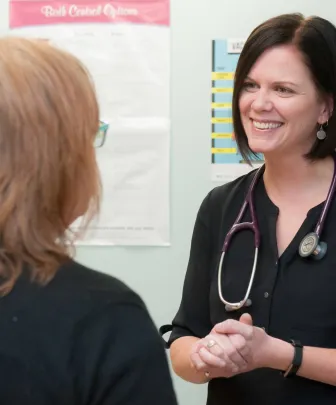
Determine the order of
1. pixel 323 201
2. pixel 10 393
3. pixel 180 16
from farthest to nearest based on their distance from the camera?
pixel 180 16 → pixel 323 201 → pixel 10 393

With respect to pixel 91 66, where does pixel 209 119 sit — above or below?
below

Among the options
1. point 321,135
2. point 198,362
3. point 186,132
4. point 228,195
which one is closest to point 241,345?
point 198,362

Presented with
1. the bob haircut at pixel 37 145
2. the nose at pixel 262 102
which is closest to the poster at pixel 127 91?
the nose at pixel 262 102

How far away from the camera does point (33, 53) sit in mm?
839

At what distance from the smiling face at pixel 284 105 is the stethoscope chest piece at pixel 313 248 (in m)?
0.23

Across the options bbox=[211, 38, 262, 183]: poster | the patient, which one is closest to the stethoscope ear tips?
the patient

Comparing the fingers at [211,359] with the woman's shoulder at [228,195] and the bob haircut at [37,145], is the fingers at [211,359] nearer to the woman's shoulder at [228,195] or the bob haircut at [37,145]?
the woman's shoulder at [228,195]

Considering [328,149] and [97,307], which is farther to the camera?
[328,149]

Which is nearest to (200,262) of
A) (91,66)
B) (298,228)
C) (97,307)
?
(298,228)

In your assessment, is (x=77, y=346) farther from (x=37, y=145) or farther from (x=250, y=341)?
(x=250, y=341)

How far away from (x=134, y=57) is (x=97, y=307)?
1480mm

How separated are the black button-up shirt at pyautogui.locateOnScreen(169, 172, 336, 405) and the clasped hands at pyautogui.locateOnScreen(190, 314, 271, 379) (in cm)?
8

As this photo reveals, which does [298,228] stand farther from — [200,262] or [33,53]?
[33,53]

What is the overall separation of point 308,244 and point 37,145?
0.77m
